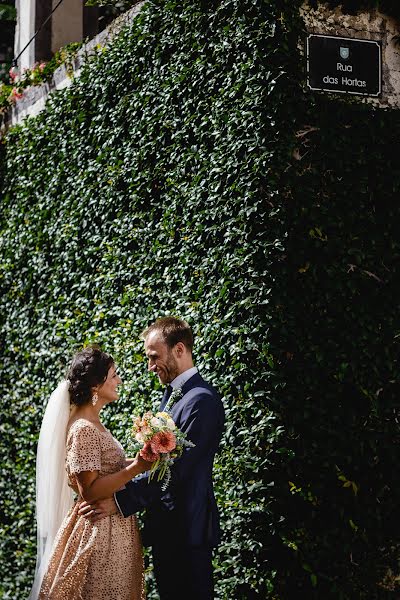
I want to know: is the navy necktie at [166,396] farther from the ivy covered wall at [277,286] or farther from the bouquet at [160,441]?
the bouquet at [160,441]

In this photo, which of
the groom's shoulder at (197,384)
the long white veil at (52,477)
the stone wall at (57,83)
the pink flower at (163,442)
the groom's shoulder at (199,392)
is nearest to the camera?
the pink flower at (163,442)

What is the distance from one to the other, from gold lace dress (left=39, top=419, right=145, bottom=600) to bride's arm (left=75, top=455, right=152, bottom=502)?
4 cm

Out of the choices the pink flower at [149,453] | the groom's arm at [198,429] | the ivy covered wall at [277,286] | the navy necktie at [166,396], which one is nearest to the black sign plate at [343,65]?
the ivy covered wall at [277,286]

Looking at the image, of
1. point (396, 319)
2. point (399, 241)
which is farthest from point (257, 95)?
point (396, 319)

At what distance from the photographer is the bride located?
470 cm

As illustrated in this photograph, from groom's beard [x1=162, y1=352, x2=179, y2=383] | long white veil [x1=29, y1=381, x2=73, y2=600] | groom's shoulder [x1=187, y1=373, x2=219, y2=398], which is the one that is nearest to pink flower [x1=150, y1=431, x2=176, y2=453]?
groom's shoulder [x1=187, y1=373, x2=219, y2=398]

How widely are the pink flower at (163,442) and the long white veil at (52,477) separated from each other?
0.84 meters

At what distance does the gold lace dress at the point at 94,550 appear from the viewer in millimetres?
4715

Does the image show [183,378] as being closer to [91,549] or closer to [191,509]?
[191,509]

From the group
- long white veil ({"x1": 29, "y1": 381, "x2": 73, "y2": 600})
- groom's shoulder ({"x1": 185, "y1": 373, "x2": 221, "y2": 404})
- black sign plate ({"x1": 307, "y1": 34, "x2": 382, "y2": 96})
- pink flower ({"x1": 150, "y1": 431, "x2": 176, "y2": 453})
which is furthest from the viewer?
black sign plate ({"x1": 307, "y1": 34, "x2": 382, "y2": 96})

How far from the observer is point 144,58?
673cm

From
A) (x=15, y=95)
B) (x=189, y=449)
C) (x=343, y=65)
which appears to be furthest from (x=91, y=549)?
(x=15, y=95)

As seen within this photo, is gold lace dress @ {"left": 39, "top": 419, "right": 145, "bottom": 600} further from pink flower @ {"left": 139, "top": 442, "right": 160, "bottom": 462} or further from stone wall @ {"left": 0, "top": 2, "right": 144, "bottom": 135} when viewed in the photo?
stone wall @ {"left": 0, "top": 2, "right": 144, "bottom": 135}

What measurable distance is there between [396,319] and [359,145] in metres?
1.08
